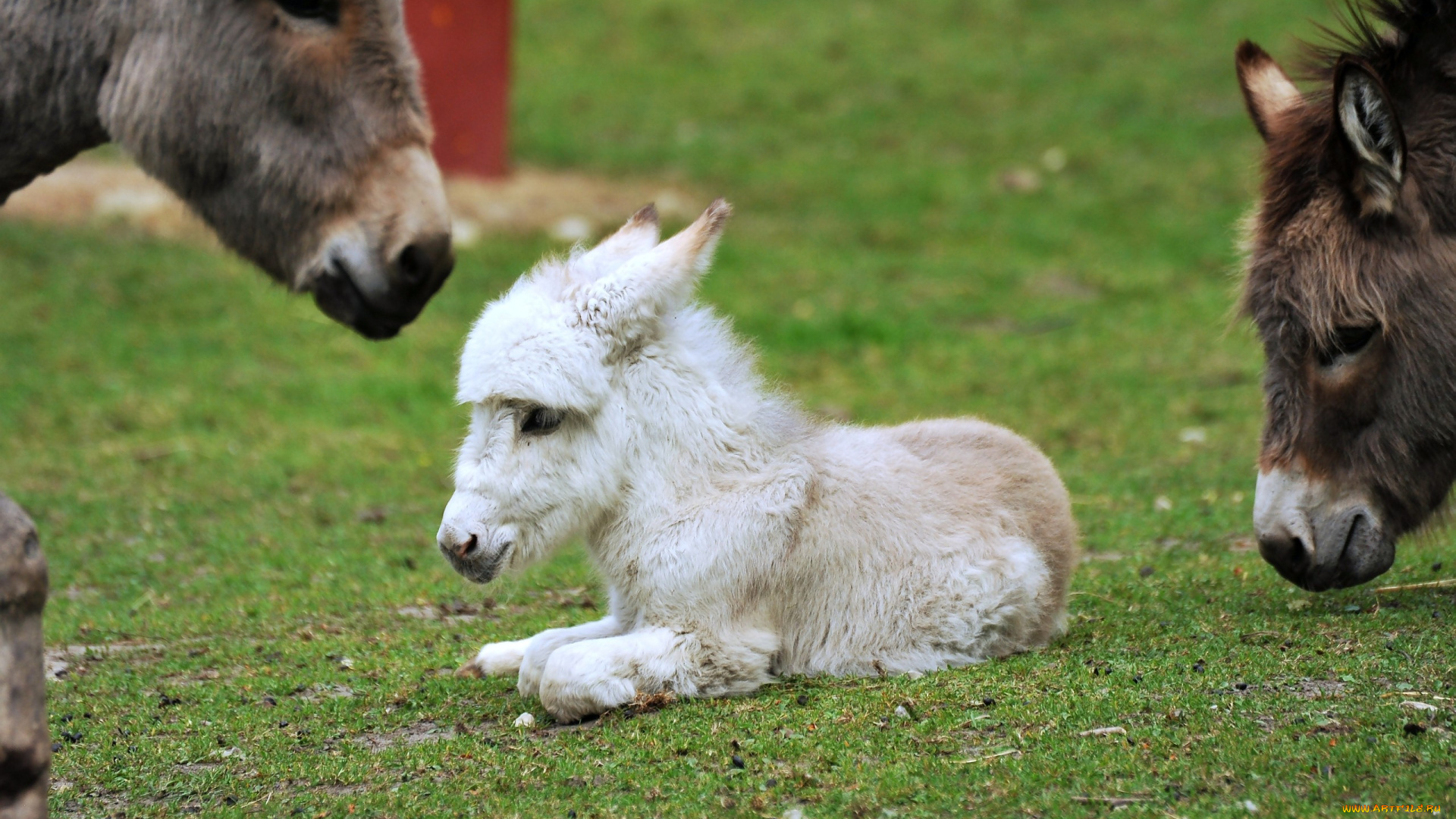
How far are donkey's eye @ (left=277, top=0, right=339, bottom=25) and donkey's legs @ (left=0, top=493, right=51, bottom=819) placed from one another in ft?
6.27

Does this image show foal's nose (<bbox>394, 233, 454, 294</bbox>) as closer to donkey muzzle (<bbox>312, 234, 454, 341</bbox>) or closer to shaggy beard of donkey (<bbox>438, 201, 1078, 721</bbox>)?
donkey muzzle (<bbox>312, 234, 454, 341</bbox>)

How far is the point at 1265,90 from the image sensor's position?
18.2 feet

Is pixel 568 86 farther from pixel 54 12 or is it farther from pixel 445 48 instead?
pixel 54 12

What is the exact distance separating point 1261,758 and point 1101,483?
470 centimetres

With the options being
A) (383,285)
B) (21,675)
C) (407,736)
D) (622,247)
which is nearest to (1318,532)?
(622,247)

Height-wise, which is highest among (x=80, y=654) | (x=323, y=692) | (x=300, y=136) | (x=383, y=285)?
(x=300, y=136)

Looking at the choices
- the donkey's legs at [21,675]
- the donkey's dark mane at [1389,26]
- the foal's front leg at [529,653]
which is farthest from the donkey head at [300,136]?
the donkey's dark mane at [1389,26]

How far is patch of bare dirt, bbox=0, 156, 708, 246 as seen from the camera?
548 inches

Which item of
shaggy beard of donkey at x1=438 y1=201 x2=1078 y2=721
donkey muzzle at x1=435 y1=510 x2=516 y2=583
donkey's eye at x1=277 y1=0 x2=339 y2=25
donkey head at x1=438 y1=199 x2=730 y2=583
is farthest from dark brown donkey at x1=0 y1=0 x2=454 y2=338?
donkey muzzle at x1=435 y1=510 x2=516 y2=583

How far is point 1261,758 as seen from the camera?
12.0 feet

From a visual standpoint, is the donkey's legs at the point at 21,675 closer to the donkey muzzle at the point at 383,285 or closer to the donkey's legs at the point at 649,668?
the donkey muzzle at the point at 383,285

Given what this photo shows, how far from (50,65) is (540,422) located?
6.35 ft

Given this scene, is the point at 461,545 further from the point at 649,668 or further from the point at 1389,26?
the point at 1389,26

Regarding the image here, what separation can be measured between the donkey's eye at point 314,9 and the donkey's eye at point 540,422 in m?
1.43
